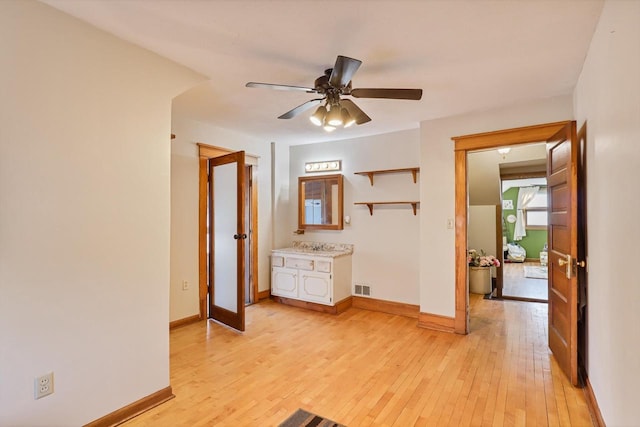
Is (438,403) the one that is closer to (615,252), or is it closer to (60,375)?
(615,252)

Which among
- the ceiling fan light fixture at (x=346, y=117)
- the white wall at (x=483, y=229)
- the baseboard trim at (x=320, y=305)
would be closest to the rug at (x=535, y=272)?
the white wall at (x=483, y=229)

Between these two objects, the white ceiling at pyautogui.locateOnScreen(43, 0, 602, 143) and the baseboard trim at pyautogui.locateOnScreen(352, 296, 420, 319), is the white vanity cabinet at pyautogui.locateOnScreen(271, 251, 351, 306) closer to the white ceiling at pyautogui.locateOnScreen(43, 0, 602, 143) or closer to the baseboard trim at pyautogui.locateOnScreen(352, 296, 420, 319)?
the baseboard trim at pyautogui.locateOnScreen(352, 296, 420, 319)

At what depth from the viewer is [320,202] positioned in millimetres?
4984

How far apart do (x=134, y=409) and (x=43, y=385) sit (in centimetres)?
59

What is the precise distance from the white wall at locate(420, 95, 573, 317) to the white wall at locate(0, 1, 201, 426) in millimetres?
2779

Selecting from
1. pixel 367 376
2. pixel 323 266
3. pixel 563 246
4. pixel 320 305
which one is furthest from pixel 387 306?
pixel 563 246

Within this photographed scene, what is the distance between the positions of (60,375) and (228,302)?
201cm

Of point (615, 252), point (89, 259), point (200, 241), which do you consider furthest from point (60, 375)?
point (615, 252)

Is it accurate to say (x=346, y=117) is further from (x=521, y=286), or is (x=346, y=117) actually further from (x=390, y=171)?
(x=521, y=286)

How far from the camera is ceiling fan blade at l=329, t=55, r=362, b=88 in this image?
184cm

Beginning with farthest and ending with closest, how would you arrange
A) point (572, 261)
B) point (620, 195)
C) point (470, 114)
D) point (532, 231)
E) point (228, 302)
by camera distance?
1. point (532, 231)
2. point (228, 302)
3. point (470, 114)
4. point (572, 261)
5. point (620, 195)

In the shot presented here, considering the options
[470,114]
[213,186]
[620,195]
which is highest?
[470,114]

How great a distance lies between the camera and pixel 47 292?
1726mm

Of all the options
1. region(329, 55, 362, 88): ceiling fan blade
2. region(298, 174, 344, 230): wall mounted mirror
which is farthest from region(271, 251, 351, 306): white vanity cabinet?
region(329, 55, 362, 88): ceiling fan blade
